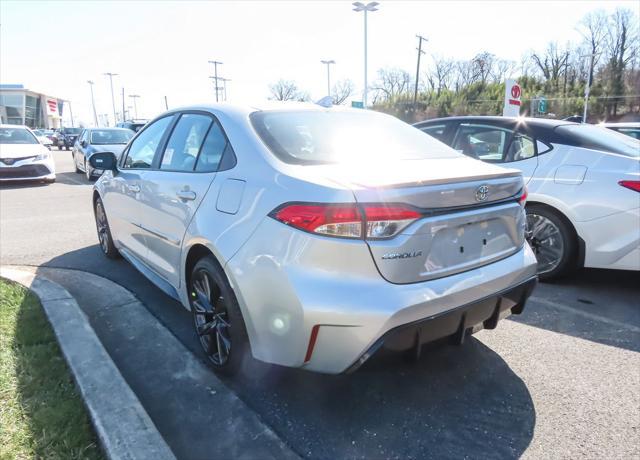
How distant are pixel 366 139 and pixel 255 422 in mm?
1722

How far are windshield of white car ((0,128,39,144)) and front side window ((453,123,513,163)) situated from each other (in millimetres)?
12203

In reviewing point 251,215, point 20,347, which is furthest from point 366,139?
point 20,347

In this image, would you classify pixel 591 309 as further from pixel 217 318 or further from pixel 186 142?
pixel 186 142

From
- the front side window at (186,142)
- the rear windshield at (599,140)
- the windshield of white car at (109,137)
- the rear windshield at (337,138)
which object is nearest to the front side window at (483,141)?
the rear windshield at (599,140)

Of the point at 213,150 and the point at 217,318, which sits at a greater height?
the point at 213,150

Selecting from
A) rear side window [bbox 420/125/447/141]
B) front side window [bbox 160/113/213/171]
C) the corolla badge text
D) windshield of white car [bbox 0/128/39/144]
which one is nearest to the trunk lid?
the corolla badge text

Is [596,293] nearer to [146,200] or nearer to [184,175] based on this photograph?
[184,175]

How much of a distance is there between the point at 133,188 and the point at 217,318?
1661mm

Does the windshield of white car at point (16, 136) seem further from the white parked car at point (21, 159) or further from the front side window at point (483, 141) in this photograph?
the front side window at point (483, 141)

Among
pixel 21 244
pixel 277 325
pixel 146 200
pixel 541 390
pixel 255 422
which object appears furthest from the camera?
pixel 21 244

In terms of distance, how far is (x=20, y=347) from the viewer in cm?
292

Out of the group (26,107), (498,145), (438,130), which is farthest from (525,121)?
(26,107)

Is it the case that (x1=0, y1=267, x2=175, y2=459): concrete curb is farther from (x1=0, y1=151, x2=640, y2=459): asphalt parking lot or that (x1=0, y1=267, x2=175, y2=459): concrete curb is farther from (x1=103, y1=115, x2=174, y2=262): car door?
(x1=103, y1=115, x2=174, y2=262): car door

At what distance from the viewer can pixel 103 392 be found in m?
2.43
